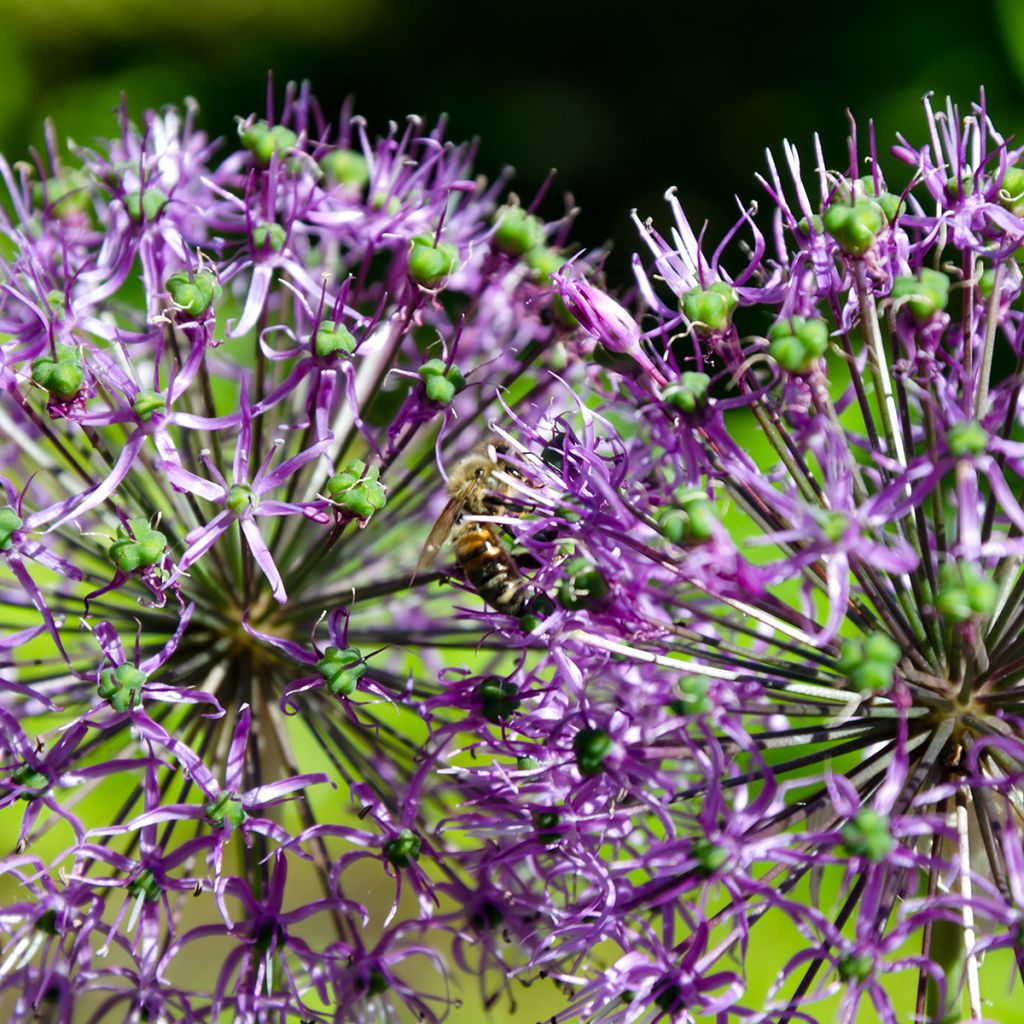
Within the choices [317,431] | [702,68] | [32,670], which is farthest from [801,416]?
[702,68]

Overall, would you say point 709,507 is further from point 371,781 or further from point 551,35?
point 551,35

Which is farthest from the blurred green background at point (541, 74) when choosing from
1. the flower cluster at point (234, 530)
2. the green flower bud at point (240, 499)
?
the green flower bud at point (240, 499)

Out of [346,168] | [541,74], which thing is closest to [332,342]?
[346,168]

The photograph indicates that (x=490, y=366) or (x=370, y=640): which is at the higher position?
(x=490, y=366)

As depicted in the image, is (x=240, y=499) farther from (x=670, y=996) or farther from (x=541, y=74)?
(x=541, y=74)

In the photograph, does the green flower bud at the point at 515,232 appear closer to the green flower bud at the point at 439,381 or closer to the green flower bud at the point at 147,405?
the green flower bud at the point at 439,381

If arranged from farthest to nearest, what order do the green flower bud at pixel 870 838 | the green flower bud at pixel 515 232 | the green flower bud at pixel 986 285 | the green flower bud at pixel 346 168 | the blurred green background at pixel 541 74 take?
the blurred green background at pixel 541 74 → the green flower bud at pixel 346 168 → the green flower bud at pixel 515 232 → the green flower bud at pixel 986 285 → the green flower bud at pixel 870 838

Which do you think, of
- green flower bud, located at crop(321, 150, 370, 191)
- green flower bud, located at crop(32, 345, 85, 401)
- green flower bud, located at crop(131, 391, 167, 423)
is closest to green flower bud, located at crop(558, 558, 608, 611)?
green flower bud, located at crop(131, 391, 167, 423)
